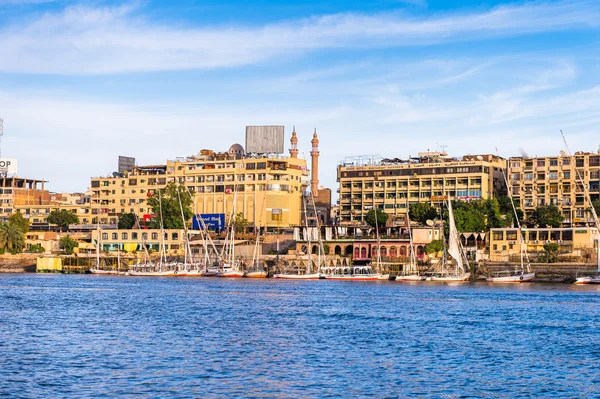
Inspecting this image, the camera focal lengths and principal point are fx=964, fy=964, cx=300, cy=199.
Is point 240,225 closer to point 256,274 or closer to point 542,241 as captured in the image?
point 256,274

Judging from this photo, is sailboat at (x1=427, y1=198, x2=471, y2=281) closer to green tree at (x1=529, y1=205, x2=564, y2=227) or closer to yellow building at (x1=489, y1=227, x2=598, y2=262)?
yellow building at (x1=489, y1=227, x2=598, y2=262)

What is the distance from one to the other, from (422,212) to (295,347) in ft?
437

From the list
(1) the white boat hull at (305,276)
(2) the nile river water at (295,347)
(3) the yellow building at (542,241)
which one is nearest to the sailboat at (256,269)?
(1) the white boat hull at (305,276)

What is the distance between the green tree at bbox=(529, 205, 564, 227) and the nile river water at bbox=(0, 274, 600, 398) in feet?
266

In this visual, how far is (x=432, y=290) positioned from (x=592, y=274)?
118 feet

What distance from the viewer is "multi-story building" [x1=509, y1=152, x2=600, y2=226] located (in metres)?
188

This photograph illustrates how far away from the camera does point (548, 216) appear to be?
178000 millimetres

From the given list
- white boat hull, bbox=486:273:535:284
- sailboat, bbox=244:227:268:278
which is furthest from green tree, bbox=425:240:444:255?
sailboat, bbox=244:227:268:278

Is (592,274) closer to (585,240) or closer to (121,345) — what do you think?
(585,240)

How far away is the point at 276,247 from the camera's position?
189 meters

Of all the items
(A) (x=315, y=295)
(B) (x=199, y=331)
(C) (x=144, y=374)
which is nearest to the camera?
(C) (x=144, y=374)

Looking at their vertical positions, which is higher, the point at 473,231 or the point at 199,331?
the point at 473,231

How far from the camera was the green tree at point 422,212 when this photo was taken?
614ft

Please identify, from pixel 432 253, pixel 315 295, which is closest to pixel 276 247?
pixel 432 253
